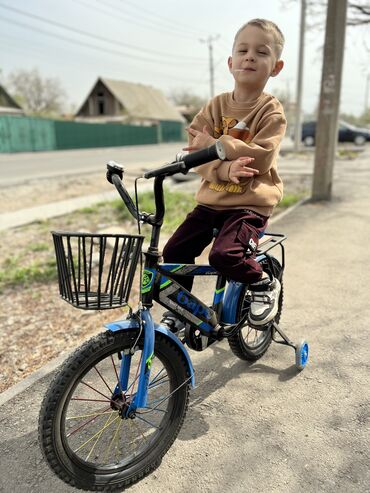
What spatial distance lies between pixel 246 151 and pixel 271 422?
1.50m

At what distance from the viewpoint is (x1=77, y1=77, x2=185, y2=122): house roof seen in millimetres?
55531

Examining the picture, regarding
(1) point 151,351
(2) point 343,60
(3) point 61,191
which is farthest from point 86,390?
(3) point 61,191

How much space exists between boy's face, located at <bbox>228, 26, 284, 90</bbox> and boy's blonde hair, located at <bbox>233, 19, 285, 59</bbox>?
0.08 ft

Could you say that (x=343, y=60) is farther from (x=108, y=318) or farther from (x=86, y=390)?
(x=86, y=390)

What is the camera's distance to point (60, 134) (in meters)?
30.6

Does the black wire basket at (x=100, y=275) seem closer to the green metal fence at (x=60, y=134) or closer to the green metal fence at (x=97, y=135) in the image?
the green metal fence at (x=60, y=134)

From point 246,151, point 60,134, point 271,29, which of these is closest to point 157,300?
point 246,151

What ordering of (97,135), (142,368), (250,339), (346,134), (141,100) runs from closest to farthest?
(142,368)
(250,339)
(346,134)
(97,135)
(141,100)

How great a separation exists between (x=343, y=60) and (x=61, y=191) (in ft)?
23.3

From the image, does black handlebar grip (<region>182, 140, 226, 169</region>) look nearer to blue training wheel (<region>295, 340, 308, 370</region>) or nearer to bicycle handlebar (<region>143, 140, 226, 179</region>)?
bicycle handlebar (<region>143, 140, 226, 179</region>)

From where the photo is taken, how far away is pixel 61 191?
1095cm

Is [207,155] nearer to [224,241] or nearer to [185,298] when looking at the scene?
[224,241]

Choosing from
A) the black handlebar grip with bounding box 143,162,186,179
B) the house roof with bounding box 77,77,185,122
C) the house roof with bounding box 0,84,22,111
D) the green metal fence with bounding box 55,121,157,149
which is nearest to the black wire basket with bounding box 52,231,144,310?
the black handlebar grip with bounding box 143,162,186,179

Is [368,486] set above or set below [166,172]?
below
